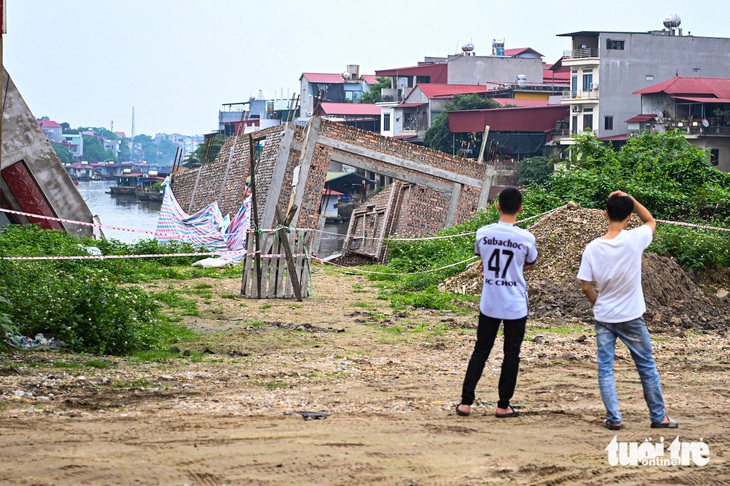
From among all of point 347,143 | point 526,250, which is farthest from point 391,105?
point 526,250

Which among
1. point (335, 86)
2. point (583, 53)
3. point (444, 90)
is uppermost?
point (335, 86)

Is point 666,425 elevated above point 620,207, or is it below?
below

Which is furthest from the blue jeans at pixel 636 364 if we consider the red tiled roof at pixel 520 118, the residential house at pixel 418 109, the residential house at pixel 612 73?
the residential house at pixel 418 109

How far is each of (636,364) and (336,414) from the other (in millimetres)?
2106

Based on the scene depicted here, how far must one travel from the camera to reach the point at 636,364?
22.8 feet

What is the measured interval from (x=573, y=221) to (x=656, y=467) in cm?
1182

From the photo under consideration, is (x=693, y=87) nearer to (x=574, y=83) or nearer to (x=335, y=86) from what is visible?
(x=574, y=83)

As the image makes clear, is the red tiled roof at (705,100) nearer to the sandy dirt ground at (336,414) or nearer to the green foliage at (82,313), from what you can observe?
the sandy dirt ground at (336,414)

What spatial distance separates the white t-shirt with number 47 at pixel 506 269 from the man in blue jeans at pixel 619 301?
443mm

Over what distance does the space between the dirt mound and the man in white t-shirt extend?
6849 millimetres

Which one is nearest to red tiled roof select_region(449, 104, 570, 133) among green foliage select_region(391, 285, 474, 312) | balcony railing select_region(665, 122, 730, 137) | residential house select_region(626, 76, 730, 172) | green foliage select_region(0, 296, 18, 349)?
residential house select_region(626, 76, 730, 172)

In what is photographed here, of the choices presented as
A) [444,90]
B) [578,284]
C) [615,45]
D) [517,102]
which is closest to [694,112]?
[615,45]

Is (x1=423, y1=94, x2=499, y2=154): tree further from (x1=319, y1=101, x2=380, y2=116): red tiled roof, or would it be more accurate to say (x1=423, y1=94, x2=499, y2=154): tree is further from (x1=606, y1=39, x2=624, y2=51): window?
(x1=319, y1=101, x2=380, y2=116): red tiled roof

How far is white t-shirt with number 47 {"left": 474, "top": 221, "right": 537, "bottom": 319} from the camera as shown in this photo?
7.14 metres
